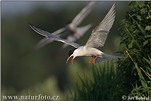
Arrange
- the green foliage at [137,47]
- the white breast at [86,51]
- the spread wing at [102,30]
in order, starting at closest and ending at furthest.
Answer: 1. the green foliage at [137,47]
2. the spread wing at [102,30]
3. the white breast at [86,51]

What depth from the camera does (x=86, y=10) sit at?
6.50 metres

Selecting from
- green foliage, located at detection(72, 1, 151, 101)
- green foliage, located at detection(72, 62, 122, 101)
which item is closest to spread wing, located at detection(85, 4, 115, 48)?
green foliage, located at detection(72, 1, 151, 101)

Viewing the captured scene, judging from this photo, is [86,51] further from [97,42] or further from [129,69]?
[129,69]

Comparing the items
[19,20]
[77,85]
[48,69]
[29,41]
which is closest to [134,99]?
[77,85]

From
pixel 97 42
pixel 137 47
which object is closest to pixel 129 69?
pixel 137 47

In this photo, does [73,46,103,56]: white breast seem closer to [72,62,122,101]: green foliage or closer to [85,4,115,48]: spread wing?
[85,4,115,48]: spread wing

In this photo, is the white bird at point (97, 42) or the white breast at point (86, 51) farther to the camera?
the white breast at point (86, 51)

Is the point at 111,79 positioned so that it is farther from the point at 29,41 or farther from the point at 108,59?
the point at 29,41

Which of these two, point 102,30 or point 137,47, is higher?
point 102,30

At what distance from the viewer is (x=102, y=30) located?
A: 535cm

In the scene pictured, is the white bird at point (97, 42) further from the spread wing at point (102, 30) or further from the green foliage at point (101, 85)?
the green foliage at point (101, 85)

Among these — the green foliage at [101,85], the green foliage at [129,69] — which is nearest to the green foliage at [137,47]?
the green foliage at [129,69]

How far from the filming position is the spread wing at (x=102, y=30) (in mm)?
5285

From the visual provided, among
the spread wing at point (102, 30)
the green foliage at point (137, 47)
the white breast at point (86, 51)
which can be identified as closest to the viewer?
→ the green foliage at point (137, 47)
